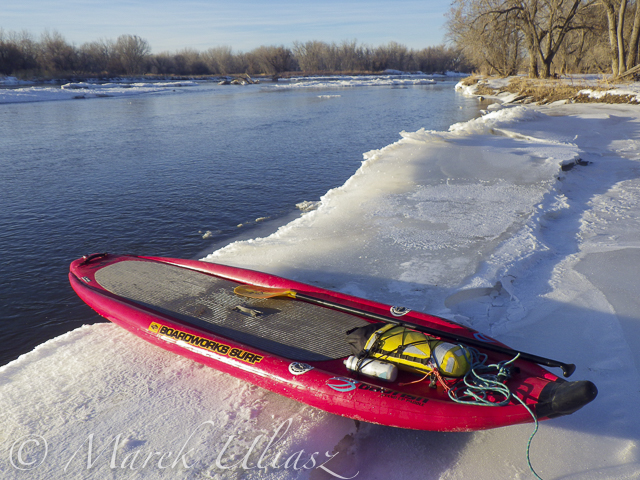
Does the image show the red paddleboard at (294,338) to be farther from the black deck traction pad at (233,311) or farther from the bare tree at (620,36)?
the bare tree at (620,36)

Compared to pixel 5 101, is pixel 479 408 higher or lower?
lower

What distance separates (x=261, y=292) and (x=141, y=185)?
7.03 m

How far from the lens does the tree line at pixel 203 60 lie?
59800 millimetres

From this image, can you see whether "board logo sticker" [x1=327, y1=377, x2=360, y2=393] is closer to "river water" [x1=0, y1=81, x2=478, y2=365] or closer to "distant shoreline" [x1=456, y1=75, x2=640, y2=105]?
"river water" [x1=0, y1=81, x2=478, y2=365]

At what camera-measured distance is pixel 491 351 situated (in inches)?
126

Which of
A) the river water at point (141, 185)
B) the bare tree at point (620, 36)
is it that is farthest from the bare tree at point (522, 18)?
the river water at point (141, 185)

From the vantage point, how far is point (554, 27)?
2348 centimetres

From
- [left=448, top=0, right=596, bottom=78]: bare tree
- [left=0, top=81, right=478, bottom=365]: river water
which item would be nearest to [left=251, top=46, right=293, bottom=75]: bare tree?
[left=448, top=0, right=596, bottom=78]: bare tree

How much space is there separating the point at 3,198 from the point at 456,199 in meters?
9.30

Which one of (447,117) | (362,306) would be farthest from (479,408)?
(447,117)

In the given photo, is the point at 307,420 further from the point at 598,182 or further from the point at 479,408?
the point at 598,182

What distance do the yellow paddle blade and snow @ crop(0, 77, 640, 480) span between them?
2.36 ft

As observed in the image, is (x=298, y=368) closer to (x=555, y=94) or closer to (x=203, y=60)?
(x=555, y=94)

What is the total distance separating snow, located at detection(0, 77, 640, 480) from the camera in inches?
111
